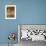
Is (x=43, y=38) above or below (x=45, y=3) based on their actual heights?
below

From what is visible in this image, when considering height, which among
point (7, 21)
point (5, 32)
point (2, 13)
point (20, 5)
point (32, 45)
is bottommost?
point (32, 45)

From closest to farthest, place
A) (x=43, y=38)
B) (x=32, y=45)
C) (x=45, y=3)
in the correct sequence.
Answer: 1. (x=32, y=45)
2. (x=43, y=38)
3. (x=45, y=3)

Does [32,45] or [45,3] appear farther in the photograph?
[45,3]

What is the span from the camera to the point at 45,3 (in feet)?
13.9

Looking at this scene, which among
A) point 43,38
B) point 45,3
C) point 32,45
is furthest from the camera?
point 45,3

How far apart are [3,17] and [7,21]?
189 millimetres

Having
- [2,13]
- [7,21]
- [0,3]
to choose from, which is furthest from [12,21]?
[0,3]

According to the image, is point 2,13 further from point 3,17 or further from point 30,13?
point 30,13

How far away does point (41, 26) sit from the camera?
4.16m

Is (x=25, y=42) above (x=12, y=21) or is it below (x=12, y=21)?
below

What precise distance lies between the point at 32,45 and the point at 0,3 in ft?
5.79

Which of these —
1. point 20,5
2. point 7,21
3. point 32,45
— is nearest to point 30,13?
point 20,5

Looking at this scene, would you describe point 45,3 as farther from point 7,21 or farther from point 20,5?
point 7,21

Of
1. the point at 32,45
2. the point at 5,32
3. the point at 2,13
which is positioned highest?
the point at 2,13
